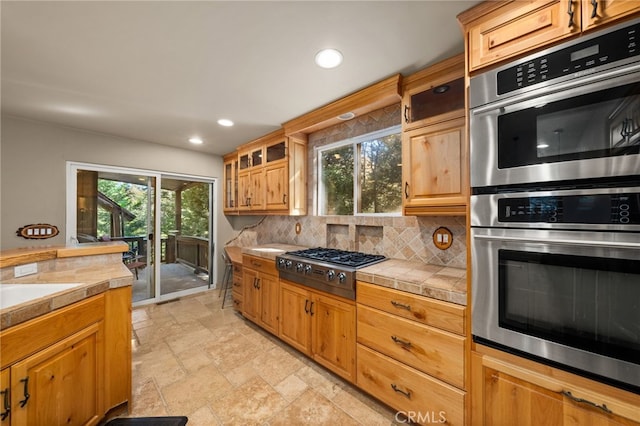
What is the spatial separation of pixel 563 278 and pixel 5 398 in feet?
8.14

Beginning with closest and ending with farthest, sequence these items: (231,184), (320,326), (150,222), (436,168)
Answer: (436,168) < (320,326) < (150,222) < (231,184)

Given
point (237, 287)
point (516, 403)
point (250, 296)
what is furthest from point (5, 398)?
point (516, 403)

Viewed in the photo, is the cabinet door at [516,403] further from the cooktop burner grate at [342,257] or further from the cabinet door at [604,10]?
the cabinet door at [604,10]

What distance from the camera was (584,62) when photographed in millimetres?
951

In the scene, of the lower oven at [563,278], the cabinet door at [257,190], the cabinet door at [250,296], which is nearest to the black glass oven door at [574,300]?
the lower oven at [563,278]

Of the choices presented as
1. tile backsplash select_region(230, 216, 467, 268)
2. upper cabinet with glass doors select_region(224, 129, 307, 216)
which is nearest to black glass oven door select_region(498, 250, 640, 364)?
tile backsplash select_region(230, 216, 467, 268)

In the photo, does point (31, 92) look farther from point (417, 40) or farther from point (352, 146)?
point (417, 40)

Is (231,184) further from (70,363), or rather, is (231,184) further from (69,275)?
(70,363)

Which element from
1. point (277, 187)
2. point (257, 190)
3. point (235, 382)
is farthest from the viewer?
point (257, 190)

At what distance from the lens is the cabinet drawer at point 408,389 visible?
51.4 inches

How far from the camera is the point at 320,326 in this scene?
2.01 metres

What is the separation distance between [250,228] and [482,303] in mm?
3650

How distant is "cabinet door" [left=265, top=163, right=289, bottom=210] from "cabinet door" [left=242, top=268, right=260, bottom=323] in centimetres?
87

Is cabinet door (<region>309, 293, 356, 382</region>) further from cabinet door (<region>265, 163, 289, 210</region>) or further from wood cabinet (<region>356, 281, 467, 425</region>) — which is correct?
cabinet door (<region>265, 163, 289, 210</region>)
